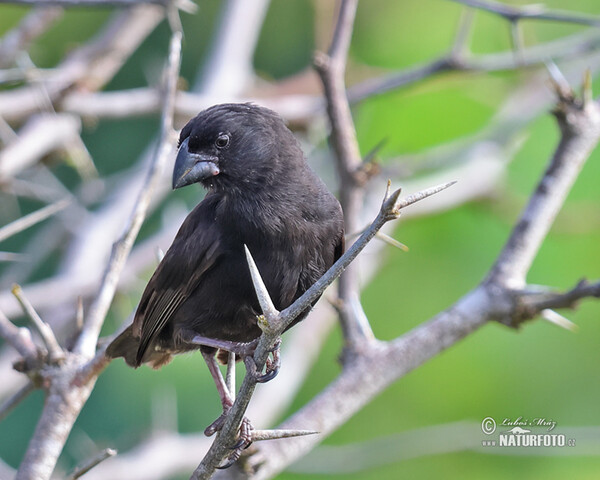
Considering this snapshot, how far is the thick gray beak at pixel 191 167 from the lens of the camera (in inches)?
131

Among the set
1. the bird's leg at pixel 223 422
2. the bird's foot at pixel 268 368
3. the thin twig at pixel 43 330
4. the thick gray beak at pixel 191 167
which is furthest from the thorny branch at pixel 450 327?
the thick gray beak at pixel 191 167

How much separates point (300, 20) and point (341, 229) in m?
7.34

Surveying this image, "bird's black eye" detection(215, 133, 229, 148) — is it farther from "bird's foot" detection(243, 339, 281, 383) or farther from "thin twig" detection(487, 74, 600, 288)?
"thin twig" detection(487, 74, 600, 288)

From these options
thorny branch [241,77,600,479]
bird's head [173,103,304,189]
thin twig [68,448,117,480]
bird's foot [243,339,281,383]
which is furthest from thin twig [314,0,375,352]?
thin twig [68,448,117,480]

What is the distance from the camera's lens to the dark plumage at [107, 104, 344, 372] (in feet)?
10.7

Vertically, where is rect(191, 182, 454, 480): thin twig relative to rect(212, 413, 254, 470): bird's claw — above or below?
above

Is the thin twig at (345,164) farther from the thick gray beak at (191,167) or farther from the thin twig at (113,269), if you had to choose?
the thin twig at (113,269)

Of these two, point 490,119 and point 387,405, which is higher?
point 490,119

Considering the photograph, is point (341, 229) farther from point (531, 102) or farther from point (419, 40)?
point (419, 40)

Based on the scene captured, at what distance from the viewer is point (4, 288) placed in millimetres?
6617

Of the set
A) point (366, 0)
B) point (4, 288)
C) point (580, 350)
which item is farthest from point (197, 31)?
point (580, 350)

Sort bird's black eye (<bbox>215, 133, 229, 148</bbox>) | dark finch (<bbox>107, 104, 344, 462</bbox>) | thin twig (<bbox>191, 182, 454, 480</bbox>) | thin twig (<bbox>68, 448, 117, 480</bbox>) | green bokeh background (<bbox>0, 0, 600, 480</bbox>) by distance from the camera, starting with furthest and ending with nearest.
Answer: green bokeh background (<bbox>0, 0, 600, 480</bbox>) < bird's black eye (<bbox>215, 133, 229, 148</bbox>) < dark finch (<bbox>107, 104, 344, 462</bbox>) < thin twig (<bbox>68, 448, 117, 480</bbox>) < thin twig (<bbox>191, 182, 454, 480</bbox>)

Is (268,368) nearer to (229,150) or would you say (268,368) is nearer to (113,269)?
(113,269)

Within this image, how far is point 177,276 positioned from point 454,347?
5036mm
